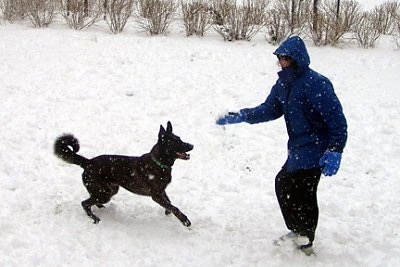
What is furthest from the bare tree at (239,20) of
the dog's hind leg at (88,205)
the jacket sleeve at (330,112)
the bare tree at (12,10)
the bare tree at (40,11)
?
the jacket sleeve at (330,112)

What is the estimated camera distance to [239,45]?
40.0 feet

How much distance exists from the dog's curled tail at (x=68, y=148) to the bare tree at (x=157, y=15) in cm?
838

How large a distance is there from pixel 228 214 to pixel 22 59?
22.2 ft

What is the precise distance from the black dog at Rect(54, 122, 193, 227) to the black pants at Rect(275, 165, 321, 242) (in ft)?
3.32

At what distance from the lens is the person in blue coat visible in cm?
364

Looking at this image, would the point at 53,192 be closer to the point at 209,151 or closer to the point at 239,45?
the point at 209,151

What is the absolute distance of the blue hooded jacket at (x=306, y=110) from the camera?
3637mm

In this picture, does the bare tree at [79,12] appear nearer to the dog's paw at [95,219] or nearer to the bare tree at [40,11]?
the bare tree at [40,11]

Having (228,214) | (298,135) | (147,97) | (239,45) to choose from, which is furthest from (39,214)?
(239,45)

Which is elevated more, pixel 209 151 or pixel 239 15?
pixel 239 15

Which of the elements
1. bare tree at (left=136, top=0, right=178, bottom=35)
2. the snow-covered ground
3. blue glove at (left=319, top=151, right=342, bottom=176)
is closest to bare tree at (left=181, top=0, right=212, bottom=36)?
bare tree at (left=136, top=0, right=178, bottom=35)

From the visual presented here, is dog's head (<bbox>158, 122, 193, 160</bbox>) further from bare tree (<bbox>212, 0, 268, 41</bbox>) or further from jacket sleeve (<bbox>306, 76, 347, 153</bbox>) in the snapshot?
bare tree (<bbox>212, 0, 268, 41</bbox>)

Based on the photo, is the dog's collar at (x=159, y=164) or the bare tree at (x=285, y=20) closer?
the dog's collar at (x=159, y=164)

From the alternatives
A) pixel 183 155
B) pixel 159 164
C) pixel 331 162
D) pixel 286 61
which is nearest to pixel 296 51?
pixel 286 61
